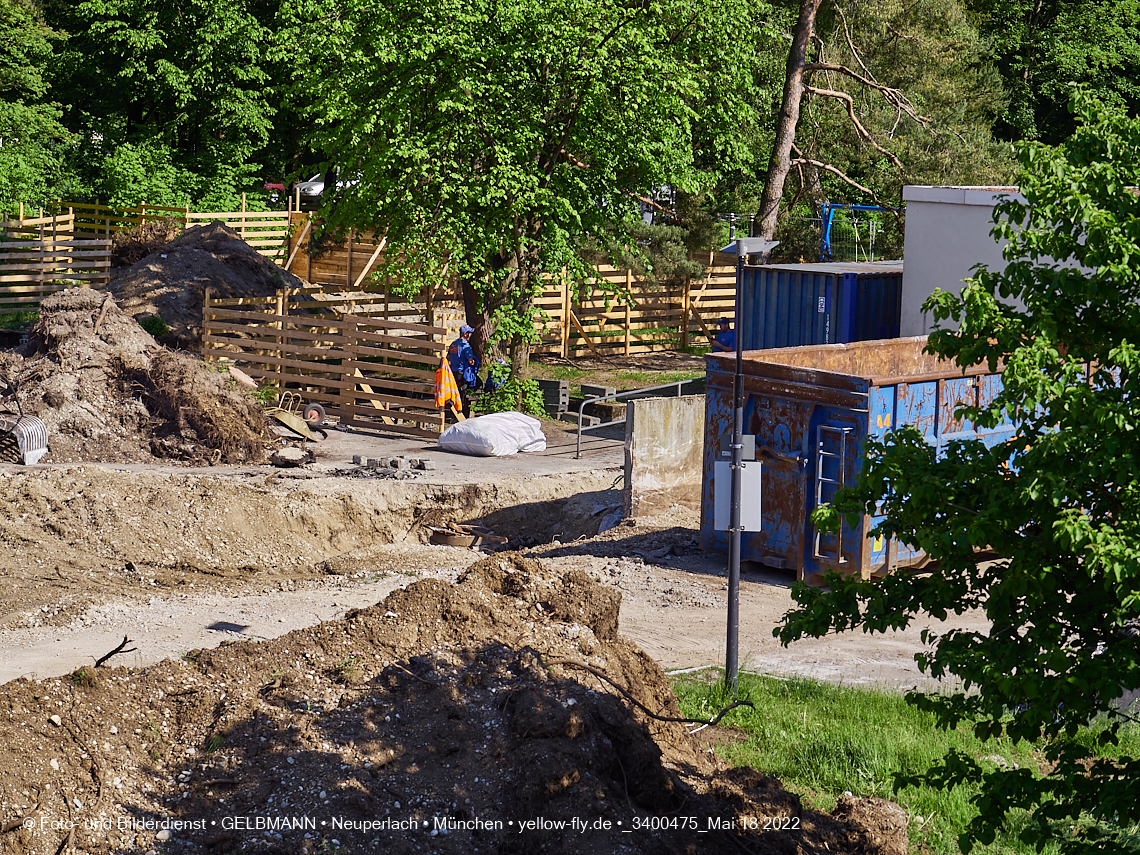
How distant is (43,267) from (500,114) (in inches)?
581

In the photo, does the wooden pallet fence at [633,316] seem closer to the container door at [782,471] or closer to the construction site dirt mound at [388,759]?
the container door at [782,471]

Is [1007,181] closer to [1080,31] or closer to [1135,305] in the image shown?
[1080,31]

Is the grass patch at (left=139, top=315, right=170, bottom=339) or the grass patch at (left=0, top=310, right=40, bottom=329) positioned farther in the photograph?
the grass patch at (left=0, top=310, right=40, bottom=329)

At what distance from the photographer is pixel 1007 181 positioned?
→ 26719 millimetres

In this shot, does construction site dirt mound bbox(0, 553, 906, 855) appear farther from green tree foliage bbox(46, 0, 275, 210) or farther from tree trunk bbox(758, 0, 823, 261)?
green tree foliage bbox(46, 0, 275, 210)

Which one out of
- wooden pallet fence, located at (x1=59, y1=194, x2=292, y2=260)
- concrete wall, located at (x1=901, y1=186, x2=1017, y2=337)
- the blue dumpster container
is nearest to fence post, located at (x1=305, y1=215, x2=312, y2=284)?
wooden pallet fence, located at (x1=59, y1=194, x2=292, y2=260)

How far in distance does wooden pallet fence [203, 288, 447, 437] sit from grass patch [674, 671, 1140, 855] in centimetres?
1066

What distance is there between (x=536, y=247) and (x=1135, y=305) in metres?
16.6

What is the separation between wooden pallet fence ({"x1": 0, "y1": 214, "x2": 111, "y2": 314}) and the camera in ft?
92.9

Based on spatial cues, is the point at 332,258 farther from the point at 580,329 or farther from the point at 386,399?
the point at 386,399

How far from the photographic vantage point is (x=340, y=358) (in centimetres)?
2023

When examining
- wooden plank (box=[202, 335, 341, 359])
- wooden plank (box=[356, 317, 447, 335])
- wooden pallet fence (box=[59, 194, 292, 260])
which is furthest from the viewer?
wooden pallet fence (box=[59, 194, 292, 260])

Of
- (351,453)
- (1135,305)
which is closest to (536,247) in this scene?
(351,453)

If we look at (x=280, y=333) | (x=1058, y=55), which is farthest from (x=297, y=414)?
(x=1058, y=55)
